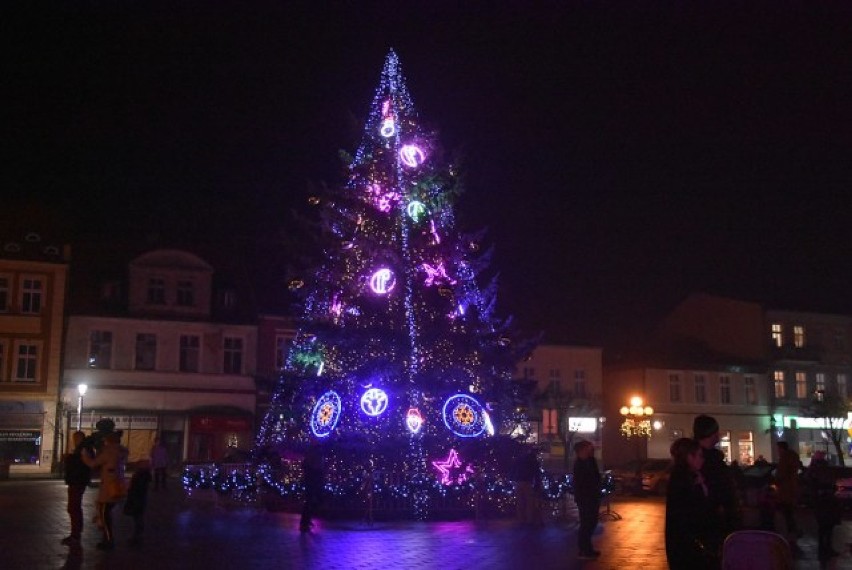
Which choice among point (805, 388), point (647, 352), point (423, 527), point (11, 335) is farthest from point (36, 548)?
point (805, 388)

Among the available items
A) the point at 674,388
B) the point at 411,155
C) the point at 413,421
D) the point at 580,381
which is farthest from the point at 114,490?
the point at 674,388

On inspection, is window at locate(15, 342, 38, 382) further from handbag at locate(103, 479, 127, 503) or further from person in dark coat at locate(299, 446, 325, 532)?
handbag at locate(103, 479, 127, 503)

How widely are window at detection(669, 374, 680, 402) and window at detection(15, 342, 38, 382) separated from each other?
1338 inches

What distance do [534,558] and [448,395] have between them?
766 centimetres

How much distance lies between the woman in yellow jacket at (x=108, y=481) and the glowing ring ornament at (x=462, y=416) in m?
8.65

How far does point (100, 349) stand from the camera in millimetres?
45906

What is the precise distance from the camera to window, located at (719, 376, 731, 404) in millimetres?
57594

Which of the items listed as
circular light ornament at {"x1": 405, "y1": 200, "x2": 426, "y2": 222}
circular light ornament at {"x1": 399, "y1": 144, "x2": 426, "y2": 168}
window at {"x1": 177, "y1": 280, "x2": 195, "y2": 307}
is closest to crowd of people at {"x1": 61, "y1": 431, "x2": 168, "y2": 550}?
circular light ornament at {"x1": 405, "y1": 200, "x2": 426, "y2": 222}

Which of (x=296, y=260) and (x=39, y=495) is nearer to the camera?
(x=296, y=260)

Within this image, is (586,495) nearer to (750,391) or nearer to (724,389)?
(724,389)

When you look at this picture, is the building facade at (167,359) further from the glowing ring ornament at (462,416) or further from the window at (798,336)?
the window at (798,336)

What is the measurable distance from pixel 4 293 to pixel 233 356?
435 inches

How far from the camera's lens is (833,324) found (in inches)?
2453

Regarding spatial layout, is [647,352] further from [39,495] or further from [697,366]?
[39,495]
